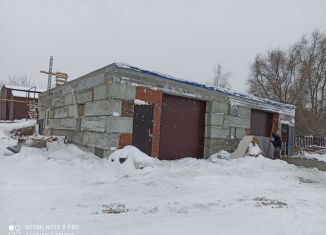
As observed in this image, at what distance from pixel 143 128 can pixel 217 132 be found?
4.01 metres

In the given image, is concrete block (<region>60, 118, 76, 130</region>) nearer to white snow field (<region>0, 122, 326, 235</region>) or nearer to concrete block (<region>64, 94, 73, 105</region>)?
concrete block (<region>64, 94, 73, 105</region>)

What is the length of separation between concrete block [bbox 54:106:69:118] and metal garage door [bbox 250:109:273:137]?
906cm

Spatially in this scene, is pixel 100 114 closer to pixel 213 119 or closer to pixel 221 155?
pixel 213 119

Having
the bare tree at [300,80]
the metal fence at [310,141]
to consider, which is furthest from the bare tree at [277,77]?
the metal fence at [310,141]

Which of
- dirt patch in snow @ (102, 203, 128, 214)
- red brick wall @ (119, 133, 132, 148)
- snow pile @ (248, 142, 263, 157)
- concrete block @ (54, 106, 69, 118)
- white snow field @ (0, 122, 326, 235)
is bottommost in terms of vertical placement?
dirt patch in snow @ (102, 203, 128, 214)

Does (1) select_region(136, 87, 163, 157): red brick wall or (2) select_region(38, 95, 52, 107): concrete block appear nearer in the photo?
(1) select_region(136, 87, 163, 157): red brick wall

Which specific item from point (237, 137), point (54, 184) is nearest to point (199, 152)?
point (237, 137)

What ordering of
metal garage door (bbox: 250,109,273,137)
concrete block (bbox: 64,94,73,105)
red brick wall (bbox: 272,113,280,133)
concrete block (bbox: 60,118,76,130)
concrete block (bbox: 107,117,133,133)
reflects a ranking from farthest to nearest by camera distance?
1. red brick wall (bbox: 272,113,280,133)
2. metal garage door (bbox: 250,109,273,137)
3. concrete block (bbox: 64,94,73,105)
4. concrete block (bbox: 60,118,76,130)
5. concrete block (bbox: 107,117,133,133)

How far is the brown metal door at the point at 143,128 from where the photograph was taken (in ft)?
35.0

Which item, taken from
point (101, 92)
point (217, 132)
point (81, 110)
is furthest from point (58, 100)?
point (217, 132)

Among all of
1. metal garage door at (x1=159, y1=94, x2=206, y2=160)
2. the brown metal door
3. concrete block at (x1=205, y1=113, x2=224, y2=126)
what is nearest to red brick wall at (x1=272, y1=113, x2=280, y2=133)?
concrete block at (x1=205, y1=113, x2=224, y2=126)

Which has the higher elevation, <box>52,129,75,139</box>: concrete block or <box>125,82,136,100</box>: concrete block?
<box>125,82,136,100</box>: concrete block

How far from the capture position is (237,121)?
14.5m

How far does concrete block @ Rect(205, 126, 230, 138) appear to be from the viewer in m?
13.2
